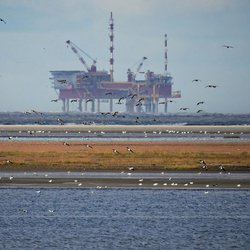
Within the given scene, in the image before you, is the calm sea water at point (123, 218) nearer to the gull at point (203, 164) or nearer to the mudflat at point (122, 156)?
the gull at point (203, 164)

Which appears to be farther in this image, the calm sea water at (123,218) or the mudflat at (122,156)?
the mudflat at (122,156)

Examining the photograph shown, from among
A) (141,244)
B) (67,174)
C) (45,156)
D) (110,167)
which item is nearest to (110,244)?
(141,244)

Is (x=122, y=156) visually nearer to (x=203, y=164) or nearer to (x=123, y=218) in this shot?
(x=203, y=164)

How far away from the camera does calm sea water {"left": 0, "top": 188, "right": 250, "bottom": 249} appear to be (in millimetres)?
38438

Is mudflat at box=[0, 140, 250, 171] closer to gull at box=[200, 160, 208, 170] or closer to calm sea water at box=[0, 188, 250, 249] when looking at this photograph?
gull at box=[200, 160, 208, 170]

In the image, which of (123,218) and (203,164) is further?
(203,164)

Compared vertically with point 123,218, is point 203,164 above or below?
above

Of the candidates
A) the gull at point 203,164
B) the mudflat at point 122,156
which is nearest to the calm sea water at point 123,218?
the gull at point 203,164

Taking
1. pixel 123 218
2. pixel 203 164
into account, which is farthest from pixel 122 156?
pixel 123 218

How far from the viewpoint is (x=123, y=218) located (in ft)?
147

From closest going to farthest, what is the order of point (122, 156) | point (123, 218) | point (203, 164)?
point (123, 218)
point (203, 164)
point (122, 156)

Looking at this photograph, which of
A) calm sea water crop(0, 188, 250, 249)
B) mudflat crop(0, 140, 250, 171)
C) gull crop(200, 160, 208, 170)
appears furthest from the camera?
mudflat crop(0, 140, 250, 171)

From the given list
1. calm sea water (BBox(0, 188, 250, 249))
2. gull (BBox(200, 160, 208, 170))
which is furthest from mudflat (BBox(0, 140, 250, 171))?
calm sea water (BBox(0, 188, 250, 249))

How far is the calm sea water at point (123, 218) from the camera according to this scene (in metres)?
38.4
